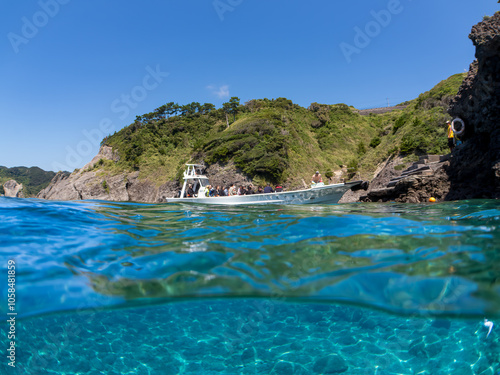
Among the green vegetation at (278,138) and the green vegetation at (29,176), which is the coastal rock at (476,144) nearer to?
the green vegetation at (278,138)

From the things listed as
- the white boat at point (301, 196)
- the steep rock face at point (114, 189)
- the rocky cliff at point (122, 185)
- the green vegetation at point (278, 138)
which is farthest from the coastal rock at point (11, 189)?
the white boat at point (301, 196)

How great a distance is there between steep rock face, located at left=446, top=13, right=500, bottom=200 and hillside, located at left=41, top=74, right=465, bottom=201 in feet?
32.3

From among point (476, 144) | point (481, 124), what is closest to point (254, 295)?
point (481, 124)

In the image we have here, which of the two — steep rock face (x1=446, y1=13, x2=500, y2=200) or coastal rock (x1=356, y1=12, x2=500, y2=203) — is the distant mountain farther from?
steep rock face (x1=446, y1=13, x2=500, y2=200)

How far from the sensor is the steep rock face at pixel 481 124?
11.5 metres

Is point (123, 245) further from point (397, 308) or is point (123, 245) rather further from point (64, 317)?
point (397, 308)

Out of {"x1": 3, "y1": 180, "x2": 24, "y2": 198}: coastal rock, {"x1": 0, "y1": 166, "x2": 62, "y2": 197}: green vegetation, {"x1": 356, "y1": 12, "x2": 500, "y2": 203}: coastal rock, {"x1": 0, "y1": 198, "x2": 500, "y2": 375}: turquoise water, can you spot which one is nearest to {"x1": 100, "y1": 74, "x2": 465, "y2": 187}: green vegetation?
{"x1": 356, "y1": 12, "x2": 500, "y2": 203}: coastal rock

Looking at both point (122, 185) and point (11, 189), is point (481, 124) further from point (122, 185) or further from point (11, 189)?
point (11, 189)

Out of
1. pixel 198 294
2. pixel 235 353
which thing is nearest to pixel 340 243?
pixel 198 294

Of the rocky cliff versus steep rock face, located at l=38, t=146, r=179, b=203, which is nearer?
the rocky cliff

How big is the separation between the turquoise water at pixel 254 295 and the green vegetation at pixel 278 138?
22.2 m

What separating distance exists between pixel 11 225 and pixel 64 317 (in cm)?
215

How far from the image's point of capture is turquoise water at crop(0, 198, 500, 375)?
432 centimetres

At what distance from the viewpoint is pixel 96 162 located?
60.7 metres
